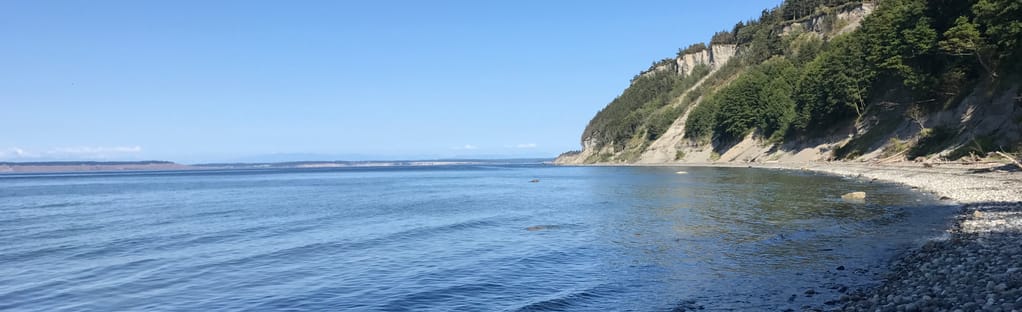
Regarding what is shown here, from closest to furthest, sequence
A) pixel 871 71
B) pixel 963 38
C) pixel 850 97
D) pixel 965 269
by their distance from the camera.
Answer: pixel 965 269 < pixel 963 38 < pixel 871 71 < pixel 850 97

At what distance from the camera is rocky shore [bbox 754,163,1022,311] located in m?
10.7

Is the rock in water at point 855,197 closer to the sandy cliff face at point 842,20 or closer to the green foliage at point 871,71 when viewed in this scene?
the green foliage at point 871,71

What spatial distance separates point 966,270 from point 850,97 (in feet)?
229

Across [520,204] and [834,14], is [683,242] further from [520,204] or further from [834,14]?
[834,14]

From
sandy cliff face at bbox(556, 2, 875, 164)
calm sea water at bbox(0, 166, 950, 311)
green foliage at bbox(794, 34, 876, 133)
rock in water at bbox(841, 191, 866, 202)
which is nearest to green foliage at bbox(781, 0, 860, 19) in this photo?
sandy cliff face at bbox(556, 2, 875, 164)

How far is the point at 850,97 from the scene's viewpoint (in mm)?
74938


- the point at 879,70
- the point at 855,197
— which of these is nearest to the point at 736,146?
the point at 879,70

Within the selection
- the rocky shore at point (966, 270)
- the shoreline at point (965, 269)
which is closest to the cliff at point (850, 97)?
the shoreline at point (965, 269)

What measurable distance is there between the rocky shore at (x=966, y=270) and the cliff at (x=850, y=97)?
26021mm

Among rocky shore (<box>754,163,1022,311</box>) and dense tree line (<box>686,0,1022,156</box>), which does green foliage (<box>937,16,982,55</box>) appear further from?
rocky shore (<box>754,163,1022,311</box>)

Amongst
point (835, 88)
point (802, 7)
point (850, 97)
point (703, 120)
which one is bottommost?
point (850, 97)

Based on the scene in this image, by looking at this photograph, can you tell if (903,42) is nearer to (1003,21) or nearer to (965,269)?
(1003,21)

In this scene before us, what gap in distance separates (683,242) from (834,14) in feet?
444

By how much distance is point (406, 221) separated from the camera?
3641 cm
